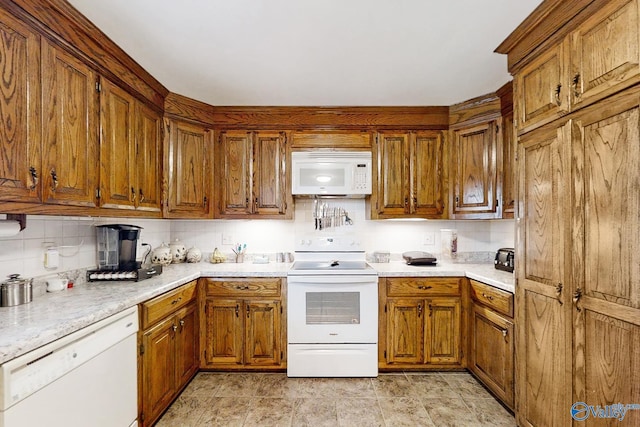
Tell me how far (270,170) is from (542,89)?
2.14m

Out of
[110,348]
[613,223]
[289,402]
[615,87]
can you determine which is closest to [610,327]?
[613,223]

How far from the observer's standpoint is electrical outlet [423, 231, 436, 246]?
3271 mm

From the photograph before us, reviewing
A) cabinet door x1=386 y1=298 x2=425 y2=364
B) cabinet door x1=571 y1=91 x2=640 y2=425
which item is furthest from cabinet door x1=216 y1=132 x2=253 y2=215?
cabinet door x1=571 y1=91 x2=640 y2=425

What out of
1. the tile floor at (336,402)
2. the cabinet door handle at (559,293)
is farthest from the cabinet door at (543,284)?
the tile floor at (336,402)

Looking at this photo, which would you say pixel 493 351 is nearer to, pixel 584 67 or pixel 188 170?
pixel 584 67

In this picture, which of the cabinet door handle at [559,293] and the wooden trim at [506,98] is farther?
the wooden trim at [506,98]

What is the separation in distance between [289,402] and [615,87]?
8.49ft

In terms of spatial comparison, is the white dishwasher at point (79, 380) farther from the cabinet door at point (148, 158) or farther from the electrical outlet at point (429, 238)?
the electrical outlet at point (429, 238)

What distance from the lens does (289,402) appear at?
2.27 m

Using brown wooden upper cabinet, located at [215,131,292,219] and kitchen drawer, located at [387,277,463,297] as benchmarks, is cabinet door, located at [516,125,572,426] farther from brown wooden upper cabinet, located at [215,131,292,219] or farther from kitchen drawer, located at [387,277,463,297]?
brown wooden upper cabinet, located at [215,131,292,219]

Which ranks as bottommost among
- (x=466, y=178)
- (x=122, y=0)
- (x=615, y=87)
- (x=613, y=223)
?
(x=613, y=223)

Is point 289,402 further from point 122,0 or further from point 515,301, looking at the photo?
point 122,0

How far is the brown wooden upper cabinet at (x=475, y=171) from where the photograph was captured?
2.65 meters

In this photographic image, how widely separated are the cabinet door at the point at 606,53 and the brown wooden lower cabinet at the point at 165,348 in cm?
255
